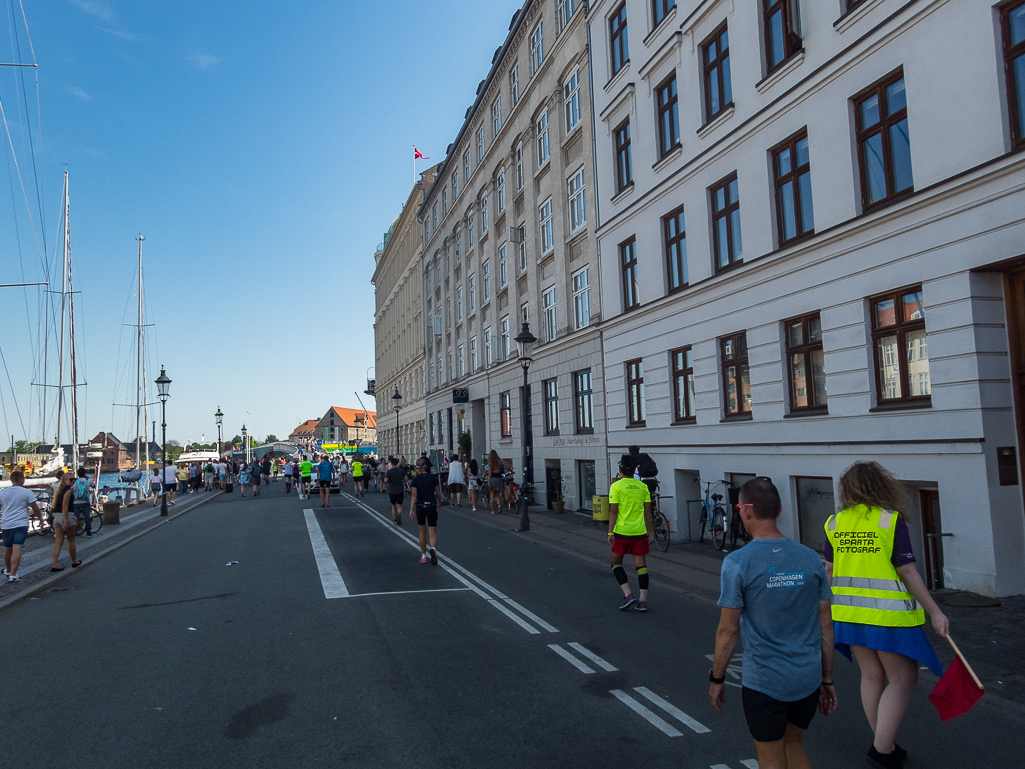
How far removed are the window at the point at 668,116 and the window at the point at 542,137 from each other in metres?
8.33

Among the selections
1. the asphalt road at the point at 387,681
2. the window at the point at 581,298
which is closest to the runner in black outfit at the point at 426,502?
the asphalt road at the point at 387,681

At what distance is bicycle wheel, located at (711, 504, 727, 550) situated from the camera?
13.7m

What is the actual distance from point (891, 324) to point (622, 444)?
929 cm

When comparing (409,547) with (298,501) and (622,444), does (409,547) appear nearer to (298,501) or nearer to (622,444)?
(622,444)

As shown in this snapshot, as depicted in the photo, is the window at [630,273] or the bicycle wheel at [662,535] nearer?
the bicycle wheel at [662,535]

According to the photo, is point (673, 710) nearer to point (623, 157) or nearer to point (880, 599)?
point (880, 599)

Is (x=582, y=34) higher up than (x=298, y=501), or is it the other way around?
(x=582, y=34)

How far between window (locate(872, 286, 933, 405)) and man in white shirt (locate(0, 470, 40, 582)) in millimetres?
12903

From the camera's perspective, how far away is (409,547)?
14961mm

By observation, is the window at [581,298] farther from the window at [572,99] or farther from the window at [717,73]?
the window at [717,73]

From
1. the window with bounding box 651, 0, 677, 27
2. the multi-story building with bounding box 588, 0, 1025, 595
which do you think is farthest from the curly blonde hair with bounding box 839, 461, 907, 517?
the window with bounding box 651, 0, 677, 27

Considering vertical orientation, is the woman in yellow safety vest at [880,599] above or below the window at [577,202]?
below

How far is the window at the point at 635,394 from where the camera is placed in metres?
18.2

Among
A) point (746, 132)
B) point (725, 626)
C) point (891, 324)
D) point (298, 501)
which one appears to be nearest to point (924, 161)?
point (891, 324)
